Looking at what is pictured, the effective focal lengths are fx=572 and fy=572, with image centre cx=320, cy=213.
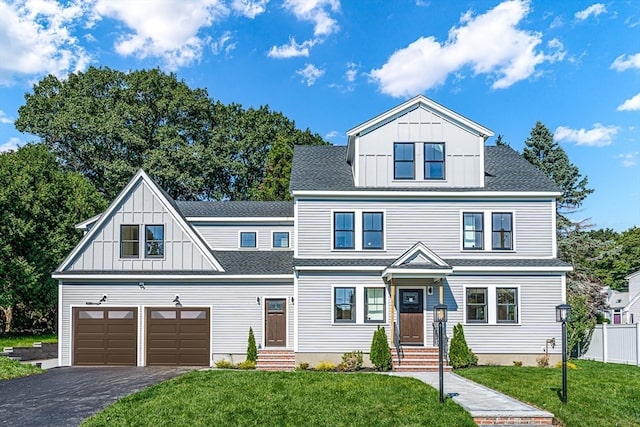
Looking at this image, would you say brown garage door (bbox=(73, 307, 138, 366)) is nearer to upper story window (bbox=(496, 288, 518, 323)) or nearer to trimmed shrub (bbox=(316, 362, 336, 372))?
trimmed shrub (bbox=(316, 362, 336, 372))

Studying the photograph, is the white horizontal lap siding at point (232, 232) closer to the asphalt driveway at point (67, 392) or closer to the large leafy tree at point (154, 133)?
the asphalt driveway at point (67, 392)

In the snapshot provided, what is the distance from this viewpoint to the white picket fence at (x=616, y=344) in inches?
854

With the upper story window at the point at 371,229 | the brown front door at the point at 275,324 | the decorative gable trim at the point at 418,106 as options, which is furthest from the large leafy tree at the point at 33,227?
the decorative gable trim at the point at 418,106

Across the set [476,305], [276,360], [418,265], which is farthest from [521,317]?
[276,360]

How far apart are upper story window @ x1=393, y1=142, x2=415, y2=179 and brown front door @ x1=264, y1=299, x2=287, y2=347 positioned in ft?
22.0

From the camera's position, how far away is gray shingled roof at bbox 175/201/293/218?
81.8 feet

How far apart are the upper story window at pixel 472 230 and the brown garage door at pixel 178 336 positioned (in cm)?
1006

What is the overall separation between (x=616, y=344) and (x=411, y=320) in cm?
892

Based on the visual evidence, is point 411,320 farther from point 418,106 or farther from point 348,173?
point 418,106

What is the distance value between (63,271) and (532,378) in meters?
16.6

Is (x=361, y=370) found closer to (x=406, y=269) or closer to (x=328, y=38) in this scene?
(x=406, y=269)

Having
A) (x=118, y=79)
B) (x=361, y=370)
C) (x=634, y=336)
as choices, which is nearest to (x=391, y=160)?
(x=361, y=370)

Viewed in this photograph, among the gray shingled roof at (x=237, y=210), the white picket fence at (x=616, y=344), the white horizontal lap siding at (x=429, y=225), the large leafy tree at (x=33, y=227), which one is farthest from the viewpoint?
the large leafy tree at (x=33, y=227)

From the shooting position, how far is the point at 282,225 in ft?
81.4
